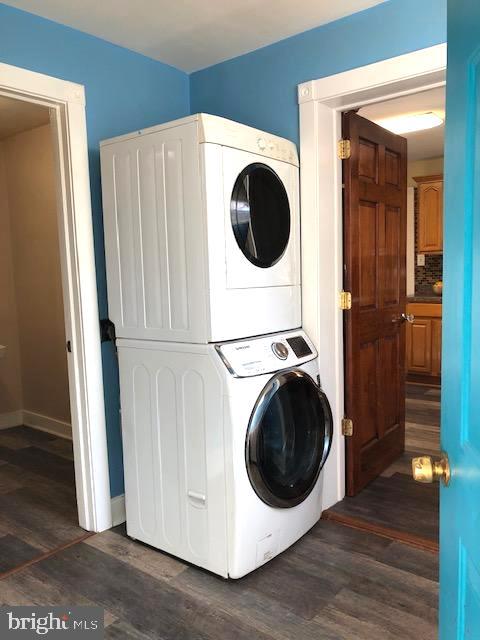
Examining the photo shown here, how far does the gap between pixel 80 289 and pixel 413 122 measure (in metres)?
2.91

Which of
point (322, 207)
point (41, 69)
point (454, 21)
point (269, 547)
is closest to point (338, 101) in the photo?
point (322, 207)

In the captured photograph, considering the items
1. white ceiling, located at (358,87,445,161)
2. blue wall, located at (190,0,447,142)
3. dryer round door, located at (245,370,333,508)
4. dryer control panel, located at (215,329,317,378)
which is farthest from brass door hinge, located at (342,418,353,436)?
white ceiling, located at (358,87,445,161)

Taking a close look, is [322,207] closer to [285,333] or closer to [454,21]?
[285,333]

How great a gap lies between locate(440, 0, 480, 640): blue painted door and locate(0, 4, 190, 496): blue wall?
191 cm

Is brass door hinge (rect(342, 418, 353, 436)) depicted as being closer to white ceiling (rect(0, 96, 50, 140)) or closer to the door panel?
the door panel

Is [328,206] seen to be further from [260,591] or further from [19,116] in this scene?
[19,116]

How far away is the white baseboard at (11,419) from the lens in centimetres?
445

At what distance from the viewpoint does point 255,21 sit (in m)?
2.38

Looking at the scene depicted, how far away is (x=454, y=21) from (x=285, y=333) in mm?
1615

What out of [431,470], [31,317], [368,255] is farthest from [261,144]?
[31,317]

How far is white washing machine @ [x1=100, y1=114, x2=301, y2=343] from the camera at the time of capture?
2.04 m

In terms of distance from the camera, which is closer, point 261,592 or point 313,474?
point 261,592

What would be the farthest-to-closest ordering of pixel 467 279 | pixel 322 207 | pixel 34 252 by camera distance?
pixel 34 252
pixel 322 207
pixel 467 279

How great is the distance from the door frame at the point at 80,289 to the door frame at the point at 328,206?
3.39 feet
